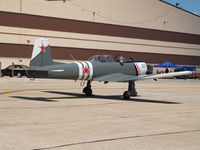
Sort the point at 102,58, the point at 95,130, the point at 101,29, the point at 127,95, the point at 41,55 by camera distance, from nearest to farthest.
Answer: the point at 95,130 → the point at 41,55 → the point at 127,95 → the point at 102,58 → the point at 101,29

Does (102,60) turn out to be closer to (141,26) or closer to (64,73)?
(64,73)

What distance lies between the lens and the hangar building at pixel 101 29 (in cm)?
5728

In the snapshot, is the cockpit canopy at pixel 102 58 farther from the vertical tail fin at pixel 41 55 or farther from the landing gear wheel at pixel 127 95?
the vertical tail fin at pixel 41 55

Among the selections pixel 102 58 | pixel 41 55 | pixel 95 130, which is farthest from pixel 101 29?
pixel 95 130

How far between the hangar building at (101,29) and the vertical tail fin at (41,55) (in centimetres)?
4061

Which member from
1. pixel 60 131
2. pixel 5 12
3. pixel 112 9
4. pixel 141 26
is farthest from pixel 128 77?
pixel 141 26

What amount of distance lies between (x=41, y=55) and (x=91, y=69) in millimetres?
2782

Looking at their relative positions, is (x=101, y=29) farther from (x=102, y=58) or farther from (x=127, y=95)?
(x=127, y=95)

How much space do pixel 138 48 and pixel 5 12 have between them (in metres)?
28.3

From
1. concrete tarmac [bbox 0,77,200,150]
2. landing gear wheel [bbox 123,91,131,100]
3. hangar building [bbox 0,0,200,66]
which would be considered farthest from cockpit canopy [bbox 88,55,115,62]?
hangar building [bbox 0,0,200,66]

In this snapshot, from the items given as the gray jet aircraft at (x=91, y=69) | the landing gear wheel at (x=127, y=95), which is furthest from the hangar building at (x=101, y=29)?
the landing gear wheel at (x=127, y=95)

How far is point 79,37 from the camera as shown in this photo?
64250mm

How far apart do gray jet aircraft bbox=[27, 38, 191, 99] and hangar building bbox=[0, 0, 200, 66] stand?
3991 centimetres

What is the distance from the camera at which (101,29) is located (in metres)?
66.9
